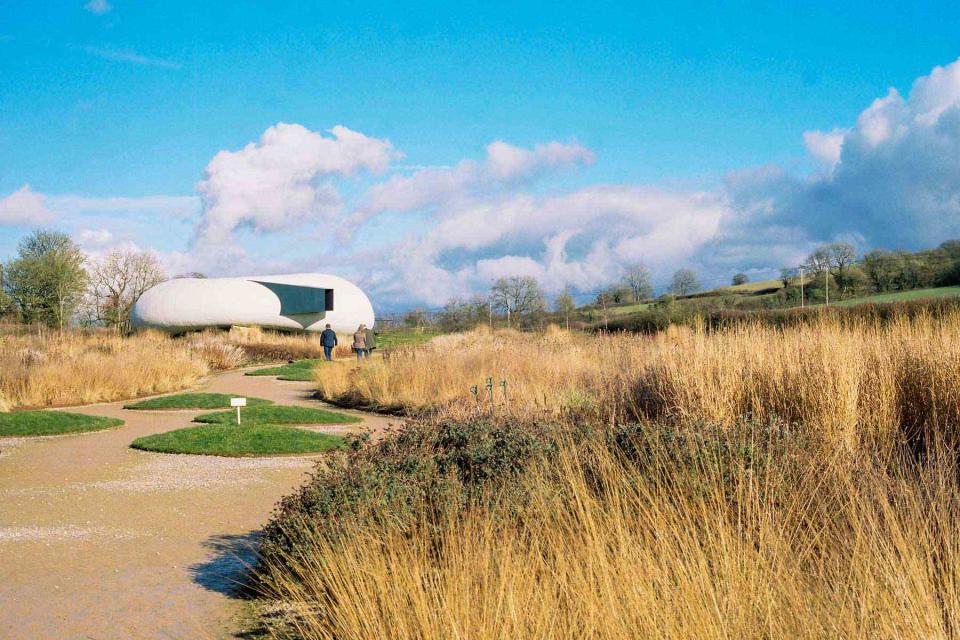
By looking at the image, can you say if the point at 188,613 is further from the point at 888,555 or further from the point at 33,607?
the point at 888,555

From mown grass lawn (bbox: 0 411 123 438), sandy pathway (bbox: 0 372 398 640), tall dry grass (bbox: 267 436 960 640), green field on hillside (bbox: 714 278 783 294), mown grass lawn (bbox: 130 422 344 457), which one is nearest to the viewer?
tall dry grass (bbox: 267 436 960 640)

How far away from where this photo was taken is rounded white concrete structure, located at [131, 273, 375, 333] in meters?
45.9

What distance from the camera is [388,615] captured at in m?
3.26

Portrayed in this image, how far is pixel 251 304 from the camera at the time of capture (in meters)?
46.5

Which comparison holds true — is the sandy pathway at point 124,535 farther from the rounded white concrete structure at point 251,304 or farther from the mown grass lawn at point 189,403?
the rounded white concrete structure at point 251,304

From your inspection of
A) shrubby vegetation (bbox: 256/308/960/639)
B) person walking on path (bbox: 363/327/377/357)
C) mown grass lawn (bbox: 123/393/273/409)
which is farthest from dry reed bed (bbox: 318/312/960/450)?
person walking on path (bbox: 363/327/377/357)

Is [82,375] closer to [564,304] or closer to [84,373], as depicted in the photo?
[84,373]

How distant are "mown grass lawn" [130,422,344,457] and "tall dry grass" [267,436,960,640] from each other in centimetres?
541

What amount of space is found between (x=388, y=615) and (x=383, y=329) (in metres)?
57.0

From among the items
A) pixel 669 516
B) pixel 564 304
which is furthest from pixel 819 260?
pixel 669 516

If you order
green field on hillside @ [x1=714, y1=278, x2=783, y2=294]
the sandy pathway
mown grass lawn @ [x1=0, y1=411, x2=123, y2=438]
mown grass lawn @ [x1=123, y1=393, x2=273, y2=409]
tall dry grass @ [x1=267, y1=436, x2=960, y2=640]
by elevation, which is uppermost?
green field on hillside @ [x1=714, y1=278, x2=783, y2=294]

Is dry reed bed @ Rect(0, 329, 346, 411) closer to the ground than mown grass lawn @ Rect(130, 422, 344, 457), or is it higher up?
higher up

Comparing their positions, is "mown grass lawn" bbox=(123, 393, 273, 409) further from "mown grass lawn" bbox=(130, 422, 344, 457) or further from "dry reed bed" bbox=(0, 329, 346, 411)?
"mown grass lawn" bbox=(130, 422, 344, 457)

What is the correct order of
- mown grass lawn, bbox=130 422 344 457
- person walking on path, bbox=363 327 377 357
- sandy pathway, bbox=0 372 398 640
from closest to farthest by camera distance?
sandy pathway, bbox=0 372 398 640
mown grass lawn, bbox=130 422 344 457
person walking on path, bbox=363 327 377 357
